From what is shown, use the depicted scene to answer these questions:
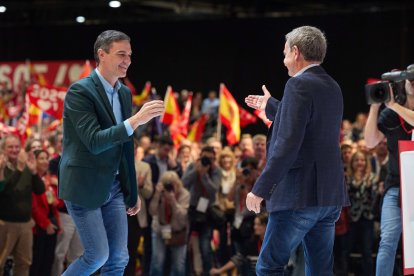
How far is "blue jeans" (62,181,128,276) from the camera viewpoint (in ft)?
18.9

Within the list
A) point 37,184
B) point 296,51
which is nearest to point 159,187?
point 37,184

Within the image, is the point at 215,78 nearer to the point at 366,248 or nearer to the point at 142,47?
the point at 142,47

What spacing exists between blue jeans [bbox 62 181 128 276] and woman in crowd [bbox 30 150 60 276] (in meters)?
4.34

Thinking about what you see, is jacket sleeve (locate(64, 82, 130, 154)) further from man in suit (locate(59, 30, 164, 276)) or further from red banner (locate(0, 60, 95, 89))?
red banner (locate(0, 60, 95, 89))

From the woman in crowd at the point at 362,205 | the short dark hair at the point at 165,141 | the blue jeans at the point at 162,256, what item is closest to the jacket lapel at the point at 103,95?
the blue jeans at the point at 162,256

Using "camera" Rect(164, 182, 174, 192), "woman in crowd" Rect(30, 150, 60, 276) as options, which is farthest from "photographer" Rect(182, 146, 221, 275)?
"woman in crowd" Rect(30, 150, 60, 276)

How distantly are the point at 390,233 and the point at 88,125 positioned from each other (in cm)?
254

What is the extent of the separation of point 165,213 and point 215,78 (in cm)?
1456

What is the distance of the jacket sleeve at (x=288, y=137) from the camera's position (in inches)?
206

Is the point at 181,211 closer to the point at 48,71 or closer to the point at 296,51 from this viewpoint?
the point at 296,51

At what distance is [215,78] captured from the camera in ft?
82.7

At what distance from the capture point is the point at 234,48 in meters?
24.8

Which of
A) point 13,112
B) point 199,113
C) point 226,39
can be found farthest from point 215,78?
point 13,112

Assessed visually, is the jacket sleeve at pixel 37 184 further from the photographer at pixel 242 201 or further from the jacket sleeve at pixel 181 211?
the photographer at pixel 242 201
